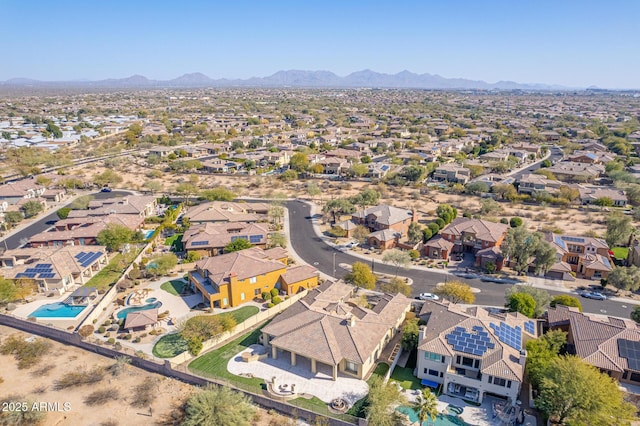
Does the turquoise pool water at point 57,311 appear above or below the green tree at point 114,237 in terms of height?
below

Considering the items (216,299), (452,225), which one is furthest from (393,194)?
(216,299)

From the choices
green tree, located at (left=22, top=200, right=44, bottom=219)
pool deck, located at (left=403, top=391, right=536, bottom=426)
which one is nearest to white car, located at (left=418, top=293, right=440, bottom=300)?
Result: pool deck, located at (left=403, top=391, right=536, bottom=426)

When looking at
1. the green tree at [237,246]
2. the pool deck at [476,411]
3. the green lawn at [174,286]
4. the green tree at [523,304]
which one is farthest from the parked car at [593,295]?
the green lawn at [174,286]

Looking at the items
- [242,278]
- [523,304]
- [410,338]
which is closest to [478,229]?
[523,304]

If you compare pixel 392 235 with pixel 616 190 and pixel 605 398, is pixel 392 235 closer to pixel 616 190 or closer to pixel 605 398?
pixel 605 398

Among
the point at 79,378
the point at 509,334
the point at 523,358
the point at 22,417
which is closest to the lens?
the point at 22,417

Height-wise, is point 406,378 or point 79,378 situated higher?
point 79,378

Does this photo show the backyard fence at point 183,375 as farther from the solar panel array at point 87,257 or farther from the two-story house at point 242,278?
the solar panel array at point 87,257

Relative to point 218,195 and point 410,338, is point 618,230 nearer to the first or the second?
point 410,338
